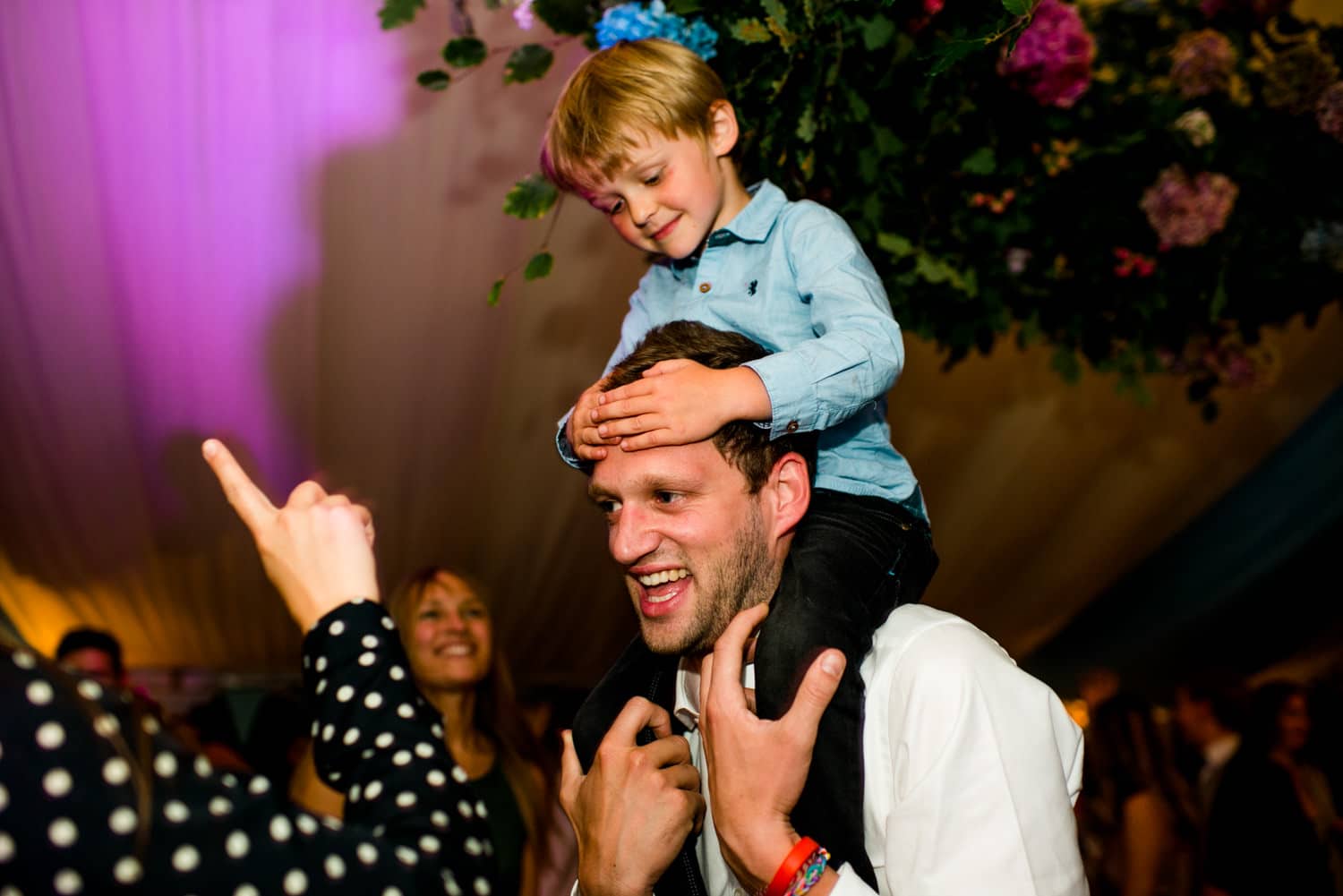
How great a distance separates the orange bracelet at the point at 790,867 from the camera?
1379 millimetres

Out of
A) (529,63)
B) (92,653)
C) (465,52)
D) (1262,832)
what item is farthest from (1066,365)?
(92,653)

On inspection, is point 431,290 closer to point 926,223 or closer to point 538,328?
point 538,328

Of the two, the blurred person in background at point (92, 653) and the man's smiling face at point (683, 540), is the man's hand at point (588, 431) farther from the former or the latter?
the blurred person in background at point (92, 653)

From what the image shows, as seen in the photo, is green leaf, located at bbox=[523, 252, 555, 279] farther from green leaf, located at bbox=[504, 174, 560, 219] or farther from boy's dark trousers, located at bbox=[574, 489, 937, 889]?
boy's dark trousers, located at bbox=[574, 489, 937, 889]

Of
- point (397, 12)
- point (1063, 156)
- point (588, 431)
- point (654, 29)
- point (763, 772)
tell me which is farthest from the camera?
point (1063, 156)

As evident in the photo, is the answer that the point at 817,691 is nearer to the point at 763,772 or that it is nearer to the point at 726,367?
the point at 763,772

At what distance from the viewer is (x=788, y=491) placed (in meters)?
1.75

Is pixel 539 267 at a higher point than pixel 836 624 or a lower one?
higher

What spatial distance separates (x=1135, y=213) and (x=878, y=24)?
114cm

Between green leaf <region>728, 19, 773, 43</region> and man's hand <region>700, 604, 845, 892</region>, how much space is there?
98cm

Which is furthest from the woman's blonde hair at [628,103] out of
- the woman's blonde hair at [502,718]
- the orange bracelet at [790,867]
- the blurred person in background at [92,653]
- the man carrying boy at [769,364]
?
the blurred person in background at [92,653]

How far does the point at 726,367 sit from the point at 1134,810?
3.53 metres

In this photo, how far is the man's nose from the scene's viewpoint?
64.2 inches

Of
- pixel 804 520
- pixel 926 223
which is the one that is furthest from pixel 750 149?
pixel 804 520
